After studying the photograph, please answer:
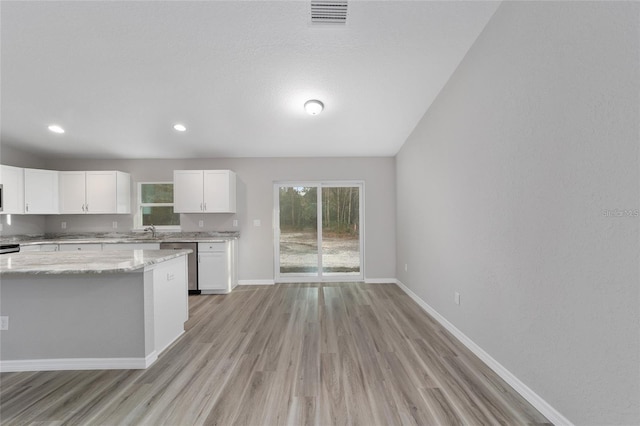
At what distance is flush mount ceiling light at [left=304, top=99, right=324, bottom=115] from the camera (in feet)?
10.4

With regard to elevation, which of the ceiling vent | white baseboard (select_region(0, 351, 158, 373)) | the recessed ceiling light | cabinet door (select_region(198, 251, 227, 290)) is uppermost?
the ceiling vent

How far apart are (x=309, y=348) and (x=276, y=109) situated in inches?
113

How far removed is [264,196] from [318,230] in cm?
121

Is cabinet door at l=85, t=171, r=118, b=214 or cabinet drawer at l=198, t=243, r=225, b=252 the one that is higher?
cabinet door at l=85, t=171, r=118, b=214

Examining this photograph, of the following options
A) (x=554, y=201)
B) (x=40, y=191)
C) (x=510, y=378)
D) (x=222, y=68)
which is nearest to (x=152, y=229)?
(x=40, y=191)

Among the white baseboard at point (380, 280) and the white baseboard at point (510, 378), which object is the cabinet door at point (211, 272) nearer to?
the white baseboard at point (380, 280)

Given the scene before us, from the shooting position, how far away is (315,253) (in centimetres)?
491

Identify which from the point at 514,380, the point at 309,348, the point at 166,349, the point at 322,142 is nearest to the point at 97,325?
the point at 166,349

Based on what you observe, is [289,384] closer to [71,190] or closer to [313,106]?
[313,106]

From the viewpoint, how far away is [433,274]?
3178 millimetres

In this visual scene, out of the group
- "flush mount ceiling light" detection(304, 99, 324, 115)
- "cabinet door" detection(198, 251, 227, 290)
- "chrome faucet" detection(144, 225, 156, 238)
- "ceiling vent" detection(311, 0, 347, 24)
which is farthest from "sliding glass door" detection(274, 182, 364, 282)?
"ceiling vent" detection(311, 0, 347, 24)

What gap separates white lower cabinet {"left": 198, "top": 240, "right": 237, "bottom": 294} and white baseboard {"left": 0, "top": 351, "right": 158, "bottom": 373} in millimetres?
2084

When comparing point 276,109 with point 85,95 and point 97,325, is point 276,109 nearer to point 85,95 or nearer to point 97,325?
point 85,95

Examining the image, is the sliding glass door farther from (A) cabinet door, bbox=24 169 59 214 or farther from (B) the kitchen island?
(A) cabinet door, bbox=24 169 59 214
